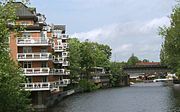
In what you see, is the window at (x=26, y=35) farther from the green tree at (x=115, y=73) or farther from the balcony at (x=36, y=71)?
the green tree at (x=115, y=73)

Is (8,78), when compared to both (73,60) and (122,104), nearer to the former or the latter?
(122,104)

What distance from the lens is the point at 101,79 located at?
147 m

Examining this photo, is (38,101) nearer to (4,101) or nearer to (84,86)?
(4,101)

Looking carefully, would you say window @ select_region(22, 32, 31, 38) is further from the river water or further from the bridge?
the bridge

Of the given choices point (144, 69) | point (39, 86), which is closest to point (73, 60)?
point (39, 86)

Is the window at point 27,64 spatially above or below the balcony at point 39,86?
above

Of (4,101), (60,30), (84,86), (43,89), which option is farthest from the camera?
(84,86)

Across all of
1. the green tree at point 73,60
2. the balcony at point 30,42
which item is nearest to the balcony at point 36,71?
the balcony at point 30,42

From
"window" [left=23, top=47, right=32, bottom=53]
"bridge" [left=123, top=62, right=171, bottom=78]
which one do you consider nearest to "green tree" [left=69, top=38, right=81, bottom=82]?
"window" [left=23, top=47, right=32, bottom=53]

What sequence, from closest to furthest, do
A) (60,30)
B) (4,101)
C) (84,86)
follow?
1. (4,101)
2. (60,30)
3. (84,86)

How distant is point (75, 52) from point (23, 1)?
8366cm

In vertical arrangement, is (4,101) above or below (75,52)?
below

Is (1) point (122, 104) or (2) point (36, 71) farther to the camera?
(1) point (122, 104)

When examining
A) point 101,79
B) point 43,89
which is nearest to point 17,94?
point 43,89
